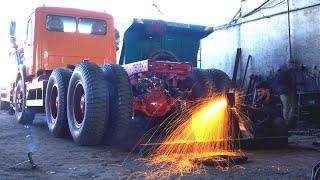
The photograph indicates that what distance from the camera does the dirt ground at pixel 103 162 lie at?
15.7 feet

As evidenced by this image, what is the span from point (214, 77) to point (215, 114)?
1500mm

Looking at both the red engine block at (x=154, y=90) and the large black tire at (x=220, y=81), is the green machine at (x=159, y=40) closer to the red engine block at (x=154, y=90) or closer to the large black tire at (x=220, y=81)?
the large black tire at (x=220, y=81)

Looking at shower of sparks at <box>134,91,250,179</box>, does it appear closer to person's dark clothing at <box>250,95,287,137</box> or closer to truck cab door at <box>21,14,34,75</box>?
person's dark clothing at <box>250,95,287,137</box>

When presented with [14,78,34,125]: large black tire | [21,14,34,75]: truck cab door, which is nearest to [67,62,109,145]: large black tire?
[21,14,34,75]: truck cab door

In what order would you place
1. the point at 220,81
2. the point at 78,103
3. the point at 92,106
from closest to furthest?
the point at 92,106 → the point at 78,103 → the point at 220,81

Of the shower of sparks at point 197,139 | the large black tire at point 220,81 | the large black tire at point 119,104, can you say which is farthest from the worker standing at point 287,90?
the large black tire at point 119,104

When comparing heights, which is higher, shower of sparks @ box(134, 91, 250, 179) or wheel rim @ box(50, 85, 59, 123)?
wheel rim @ box(50, 85, 59, 123)

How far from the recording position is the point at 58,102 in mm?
8180

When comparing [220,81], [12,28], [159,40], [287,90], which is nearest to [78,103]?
[220,81]

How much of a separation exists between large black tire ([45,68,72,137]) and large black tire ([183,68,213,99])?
88.5 inches

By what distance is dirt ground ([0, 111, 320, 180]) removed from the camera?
479cm

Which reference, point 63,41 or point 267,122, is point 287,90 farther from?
point 63,41

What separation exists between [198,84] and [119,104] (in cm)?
206

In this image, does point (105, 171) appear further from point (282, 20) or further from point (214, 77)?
point (282, 20)
